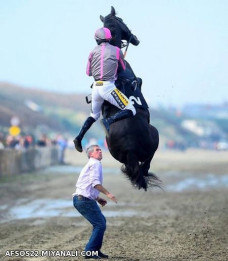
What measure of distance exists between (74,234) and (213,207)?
588 cm

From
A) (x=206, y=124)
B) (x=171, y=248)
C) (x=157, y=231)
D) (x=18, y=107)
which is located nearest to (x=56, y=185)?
(x=157, y=231)

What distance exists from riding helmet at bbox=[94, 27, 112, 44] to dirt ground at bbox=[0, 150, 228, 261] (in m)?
3.03

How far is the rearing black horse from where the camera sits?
9.88 m

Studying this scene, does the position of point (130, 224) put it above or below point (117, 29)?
below

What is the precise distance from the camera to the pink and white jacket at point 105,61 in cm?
1008

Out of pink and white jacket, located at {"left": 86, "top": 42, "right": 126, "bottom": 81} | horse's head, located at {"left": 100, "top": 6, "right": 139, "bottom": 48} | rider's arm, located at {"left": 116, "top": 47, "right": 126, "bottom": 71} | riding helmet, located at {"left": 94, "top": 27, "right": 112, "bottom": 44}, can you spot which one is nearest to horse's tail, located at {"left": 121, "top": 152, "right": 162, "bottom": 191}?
pink and white jacket, located at {"left": 86, "top": 42, "right": 126, "bottom": 81}

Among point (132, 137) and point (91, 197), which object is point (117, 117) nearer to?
point (132, 137)

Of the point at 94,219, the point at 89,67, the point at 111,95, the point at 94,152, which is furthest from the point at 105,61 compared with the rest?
the point at 94,219

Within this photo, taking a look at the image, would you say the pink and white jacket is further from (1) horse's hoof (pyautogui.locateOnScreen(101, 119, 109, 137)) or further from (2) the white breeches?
(1) horse's hoof (pyautogui.locateOnScreen(101, 119, 109, 137))

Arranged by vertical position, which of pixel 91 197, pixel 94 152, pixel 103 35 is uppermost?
pixel 103 35

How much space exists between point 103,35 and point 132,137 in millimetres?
1521

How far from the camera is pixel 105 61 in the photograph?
32.9 feet

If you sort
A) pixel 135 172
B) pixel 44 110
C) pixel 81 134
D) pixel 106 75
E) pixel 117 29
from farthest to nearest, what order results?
1. pixel 44 110
2. pixel 117 29
3. pixel 81 134
4. pixel 106 75
5. pixel 135 172

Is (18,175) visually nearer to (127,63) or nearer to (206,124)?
(127,63)
